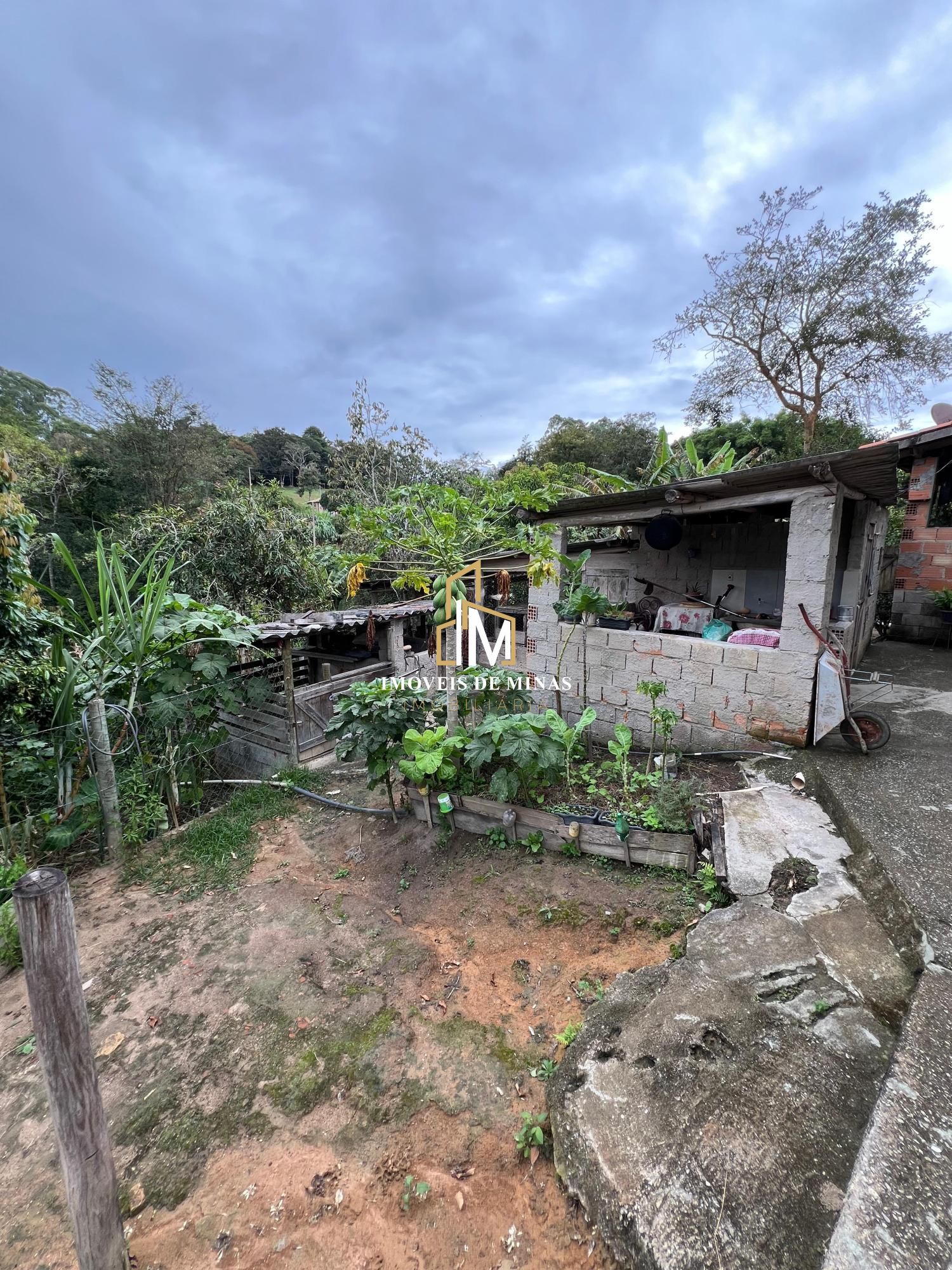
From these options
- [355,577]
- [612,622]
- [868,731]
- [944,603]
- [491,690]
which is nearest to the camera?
[355,577]

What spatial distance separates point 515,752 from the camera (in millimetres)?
3732

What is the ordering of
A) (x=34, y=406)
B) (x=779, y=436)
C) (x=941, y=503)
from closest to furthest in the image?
(x=941, y=503) < (x=779, y=436) < (x=34, y=406)

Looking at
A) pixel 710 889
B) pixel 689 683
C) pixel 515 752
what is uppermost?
pixel 689 683

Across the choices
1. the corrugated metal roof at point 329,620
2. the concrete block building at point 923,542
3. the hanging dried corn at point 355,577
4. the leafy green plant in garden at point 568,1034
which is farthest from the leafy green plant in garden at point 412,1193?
the concrete block building at point 923,542

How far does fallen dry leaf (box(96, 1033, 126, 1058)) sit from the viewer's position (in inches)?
106

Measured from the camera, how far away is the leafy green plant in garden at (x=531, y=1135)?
6.49 feet

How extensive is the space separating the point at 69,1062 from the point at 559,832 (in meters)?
3.02

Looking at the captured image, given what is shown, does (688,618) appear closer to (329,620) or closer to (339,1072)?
(329,620)

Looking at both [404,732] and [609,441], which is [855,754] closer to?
[404,732]

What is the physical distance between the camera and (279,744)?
670 centimetres

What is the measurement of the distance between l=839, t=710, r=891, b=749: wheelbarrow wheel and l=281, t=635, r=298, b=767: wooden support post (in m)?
6.14

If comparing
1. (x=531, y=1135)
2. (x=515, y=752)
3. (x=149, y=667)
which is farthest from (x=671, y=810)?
(x=149, y=667)

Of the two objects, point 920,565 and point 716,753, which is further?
point 920,565

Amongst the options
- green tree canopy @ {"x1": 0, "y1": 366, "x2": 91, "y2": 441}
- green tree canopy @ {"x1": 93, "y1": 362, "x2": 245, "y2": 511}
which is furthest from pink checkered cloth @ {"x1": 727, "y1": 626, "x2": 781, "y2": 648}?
green tree canopy @ {"x1": 0, "y1": 366, "x2": 91, "y2": 441}
